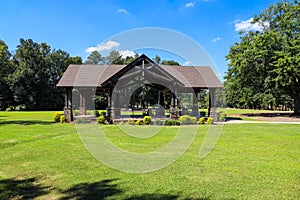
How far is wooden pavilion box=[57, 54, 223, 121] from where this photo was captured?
16641 millimetres

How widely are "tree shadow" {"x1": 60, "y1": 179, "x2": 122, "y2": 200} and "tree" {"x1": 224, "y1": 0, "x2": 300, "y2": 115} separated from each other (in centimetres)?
2283

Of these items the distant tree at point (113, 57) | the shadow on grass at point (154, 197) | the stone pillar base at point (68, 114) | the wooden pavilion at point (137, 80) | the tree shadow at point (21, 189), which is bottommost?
the shadow on grass at point (154, 197)

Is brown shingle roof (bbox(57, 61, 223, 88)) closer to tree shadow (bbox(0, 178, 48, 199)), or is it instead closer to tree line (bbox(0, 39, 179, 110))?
tree shadow (bbox(0, 178, 48, 199))

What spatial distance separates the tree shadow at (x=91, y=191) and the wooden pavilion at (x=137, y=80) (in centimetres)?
1206

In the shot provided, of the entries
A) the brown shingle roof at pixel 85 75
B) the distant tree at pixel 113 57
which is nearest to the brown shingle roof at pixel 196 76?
the distant tree at pixel 113 57

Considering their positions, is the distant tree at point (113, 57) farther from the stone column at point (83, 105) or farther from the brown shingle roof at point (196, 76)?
the stone column at point (83, 105)

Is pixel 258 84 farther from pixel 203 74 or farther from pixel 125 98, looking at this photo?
pixel 125 98

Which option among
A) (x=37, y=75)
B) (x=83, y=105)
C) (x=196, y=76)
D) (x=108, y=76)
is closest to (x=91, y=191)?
(x=108, y=76)

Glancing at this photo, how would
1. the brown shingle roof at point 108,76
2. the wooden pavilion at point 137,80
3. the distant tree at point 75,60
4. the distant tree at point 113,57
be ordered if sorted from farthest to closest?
the distant tree at point 75,60 → the brown shingle roof at point 108,76 → the distant tree at point 113,57 → the wooden pavilion at point 137,80

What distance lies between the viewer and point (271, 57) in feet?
83.0

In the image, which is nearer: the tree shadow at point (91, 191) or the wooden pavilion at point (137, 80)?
the tree shadow at point (91, 191)

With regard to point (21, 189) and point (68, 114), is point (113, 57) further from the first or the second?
point (21, 189)

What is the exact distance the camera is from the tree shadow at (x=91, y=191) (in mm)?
4180

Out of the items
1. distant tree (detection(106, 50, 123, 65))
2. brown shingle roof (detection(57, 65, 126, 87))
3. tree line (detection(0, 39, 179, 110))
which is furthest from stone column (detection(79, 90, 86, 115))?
tree line (detection(0, 39, 179, 110))
